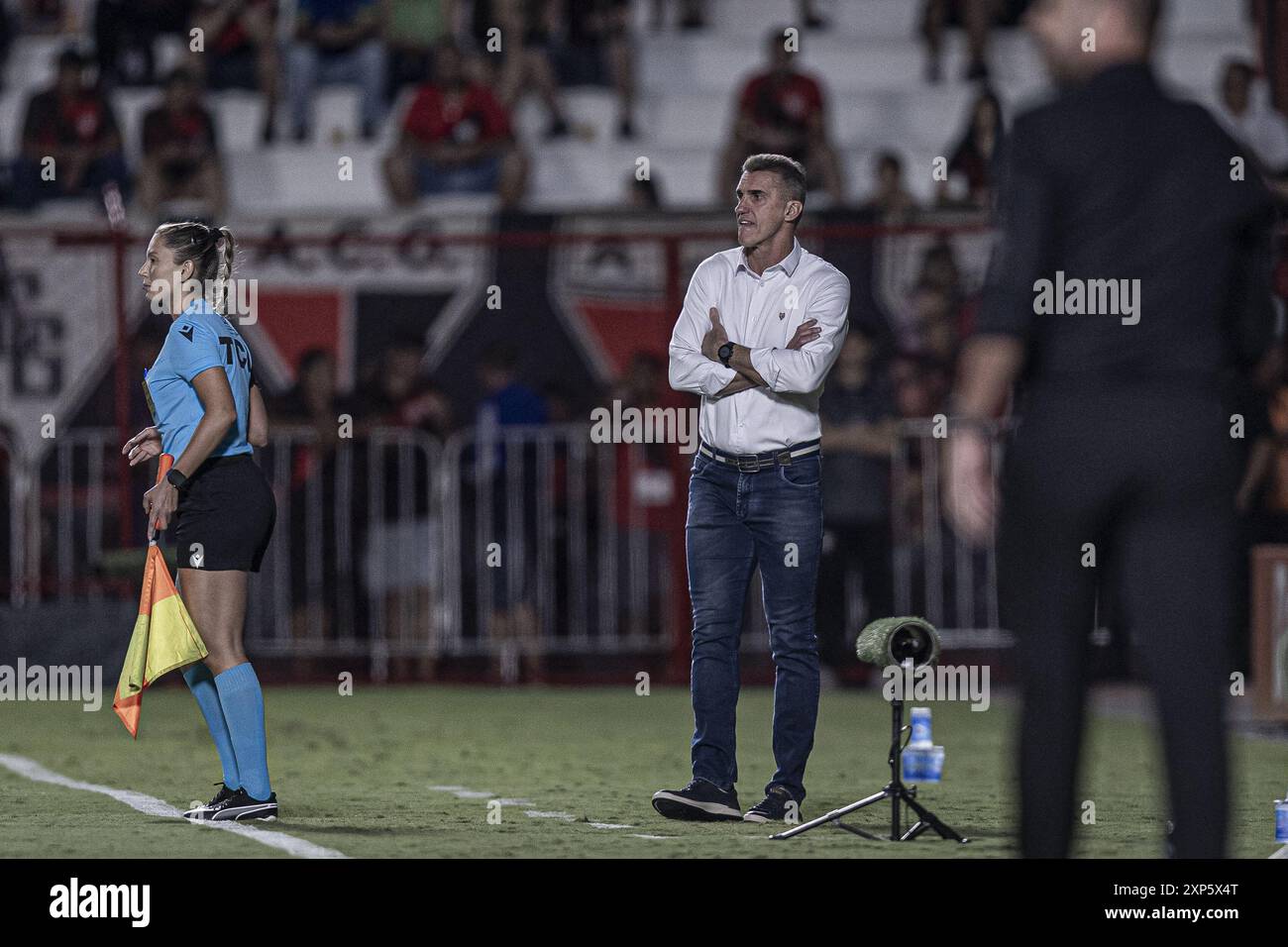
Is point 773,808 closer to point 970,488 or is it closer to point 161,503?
point 161,503

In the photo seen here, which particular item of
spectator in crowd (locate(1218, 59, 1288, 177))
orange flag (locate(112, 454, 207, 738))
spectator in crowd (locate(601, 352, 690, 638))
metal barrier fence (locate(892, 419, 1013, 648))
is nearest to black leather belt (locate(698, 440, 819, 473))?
orange flag (locate(112, 454, 207, 738))

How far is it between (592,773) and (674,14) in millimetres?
12127

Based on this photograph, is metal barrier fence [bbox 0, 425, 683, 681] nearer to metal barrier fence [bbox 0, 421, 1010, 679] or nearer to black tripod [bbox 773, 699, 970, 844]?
metal barrier fence [bbox 0, 421, 1010, 679]

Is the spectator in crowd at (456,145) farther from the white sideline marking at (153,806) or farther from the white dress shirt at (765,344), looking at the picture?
the white dress shirt at (765,344)

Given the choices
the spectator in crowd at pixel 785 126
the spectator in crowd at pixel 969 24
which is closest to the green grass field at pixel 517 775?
the spectator in crowd at pixel 785 126

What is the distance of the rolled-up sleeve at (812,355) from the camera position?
7.31 meters

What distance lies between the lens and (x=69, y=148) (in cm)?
1717

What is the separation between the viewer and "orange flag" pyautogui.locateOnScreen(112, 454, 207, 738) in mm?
7113

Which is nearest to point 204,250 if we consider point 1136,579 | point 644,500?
point 1136,579

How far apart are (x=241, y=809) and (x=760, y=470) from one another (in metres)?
2.13

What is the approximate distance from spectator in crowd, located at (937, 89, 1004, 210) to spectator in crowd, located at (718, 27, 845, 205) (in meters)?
0.88

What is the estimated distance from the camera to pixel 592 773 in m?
9.27

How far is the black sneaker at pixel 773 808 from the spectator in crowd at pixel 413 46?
12190 millimetres
